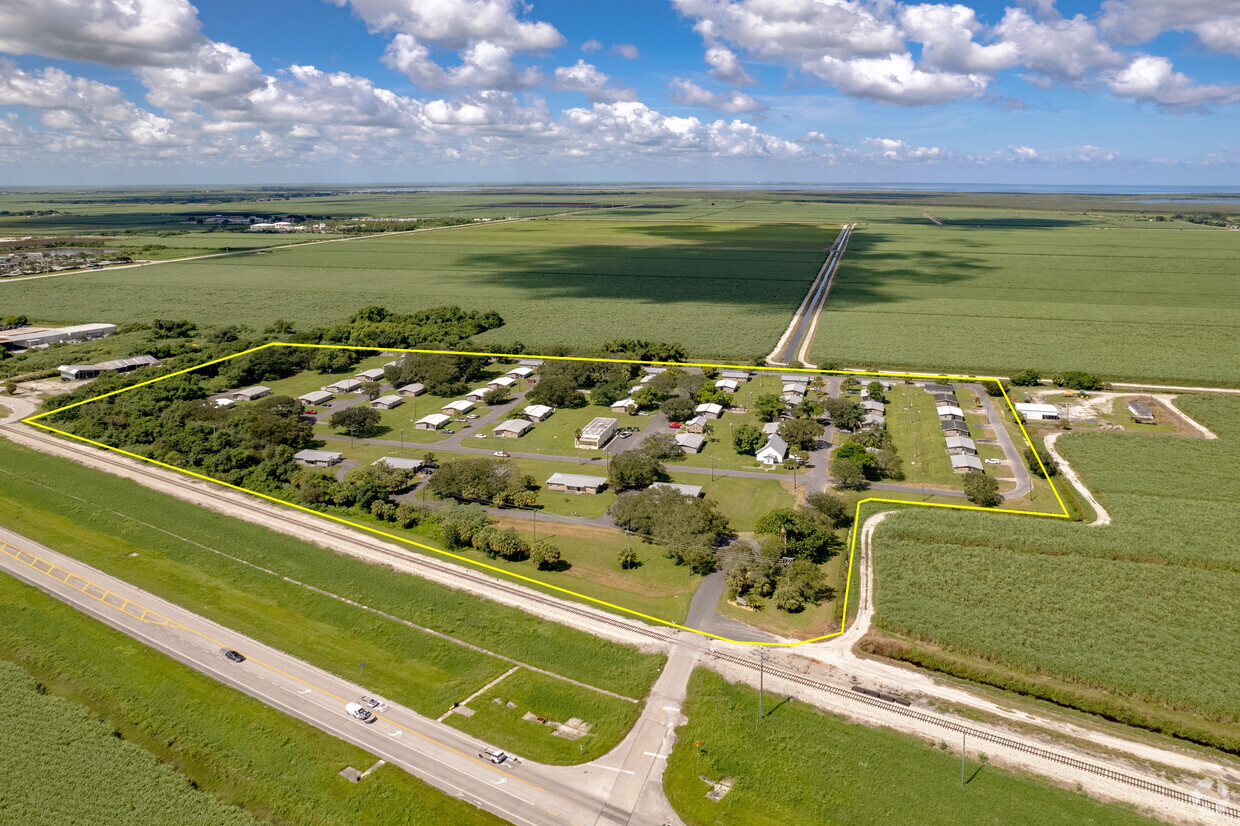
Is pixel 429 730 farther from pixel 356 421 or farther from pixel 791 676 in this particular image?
pixel 356 421

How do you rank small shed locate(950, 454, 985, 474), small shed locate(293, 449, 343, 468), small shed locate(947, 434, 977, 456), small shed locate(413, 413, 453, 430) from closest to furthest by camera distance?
small shed locate(950, 454, 985, 474)
small shed locate(293, 449, 343, 468)
small shed locate(947, 434, 977, 456)
small shed locate(413, 413, 453, 430)

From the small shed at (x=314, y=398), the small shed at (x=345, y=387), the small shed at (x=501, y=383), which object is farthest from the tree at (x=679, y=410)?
the small shed at (x=314, y=398)

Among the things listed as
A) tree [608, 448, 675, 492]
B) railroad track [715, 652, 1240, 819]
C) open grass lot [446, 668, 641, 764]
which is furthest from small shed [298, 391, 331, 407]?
railroad track [715, 652, 1240, 819]

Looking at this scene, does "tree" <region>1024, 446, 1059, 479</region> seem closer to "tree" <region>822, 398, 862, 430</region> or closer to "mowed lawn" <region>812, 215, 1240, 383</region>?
"tree" <region>822, 398, 862, 430</region>

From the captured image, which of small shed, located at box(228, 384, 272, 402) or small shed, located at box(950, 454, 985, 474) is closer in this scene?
small shed, located at box(950, 454, 985, 474)

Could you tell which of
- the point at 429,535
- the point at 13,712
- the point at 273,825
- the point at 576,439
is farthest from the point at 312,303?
the point at 273,825

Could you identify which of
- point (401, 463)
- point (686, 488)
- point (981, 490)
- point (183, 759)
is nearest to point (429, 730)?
point (183, 759)

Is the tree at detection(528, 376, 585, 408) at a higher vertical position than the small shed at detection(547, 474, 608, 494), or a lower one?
higher

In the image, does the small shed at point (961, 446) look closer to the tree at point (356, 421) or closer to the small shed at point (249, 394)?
the tree at point (356, 421)
